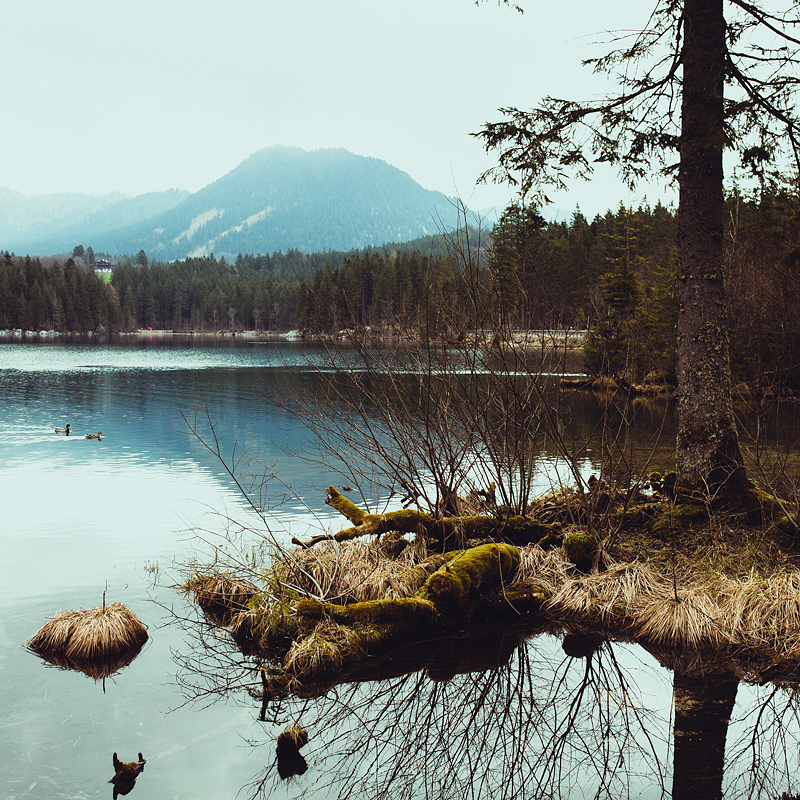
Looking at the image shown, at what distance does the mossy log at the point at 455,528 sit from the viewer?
7988mm

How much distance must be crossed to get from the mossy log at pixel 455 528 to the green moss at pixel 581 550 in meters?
0.62

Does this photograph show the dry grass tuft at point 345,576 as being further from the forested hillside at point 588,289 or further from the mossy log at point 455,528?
the forested hillside at point 588,289

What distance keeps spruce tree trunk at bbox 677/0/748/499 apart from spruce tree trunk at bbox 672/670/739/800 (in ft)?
10.1

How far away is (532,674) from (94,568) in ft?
21.6

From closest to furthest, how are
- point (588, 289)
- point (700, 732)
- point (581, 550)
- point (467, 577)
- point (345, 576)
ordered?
1. point (700, 732)
2. point (467, 577)
3. point (345, 576)
4. point (581, 550)
5. point (588, 289)

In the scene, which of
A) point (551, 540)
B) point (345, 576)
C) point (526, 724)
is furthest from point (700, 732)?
point (345, 576)

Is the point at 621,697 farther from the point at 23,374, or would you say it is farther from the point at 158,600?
→ the point at 23,374

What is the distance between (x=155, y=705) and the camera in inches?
210

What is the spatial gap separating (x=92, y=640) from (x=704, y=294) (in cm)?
767

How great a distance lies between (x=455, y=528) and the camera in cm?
797

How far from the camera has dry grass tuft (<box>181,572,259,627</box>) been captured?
7.13 metres

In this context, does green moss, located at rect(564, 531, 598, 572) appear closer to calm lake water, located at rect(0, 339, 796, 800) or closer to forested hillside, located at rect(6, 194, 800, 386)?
calm lake water, located at rect(0, 339, 796, 800)

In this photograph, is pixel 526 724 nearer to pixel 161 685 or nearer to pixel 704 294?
pixel 161 685

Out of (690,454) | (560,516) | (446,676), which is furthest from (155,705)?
(690,454)
